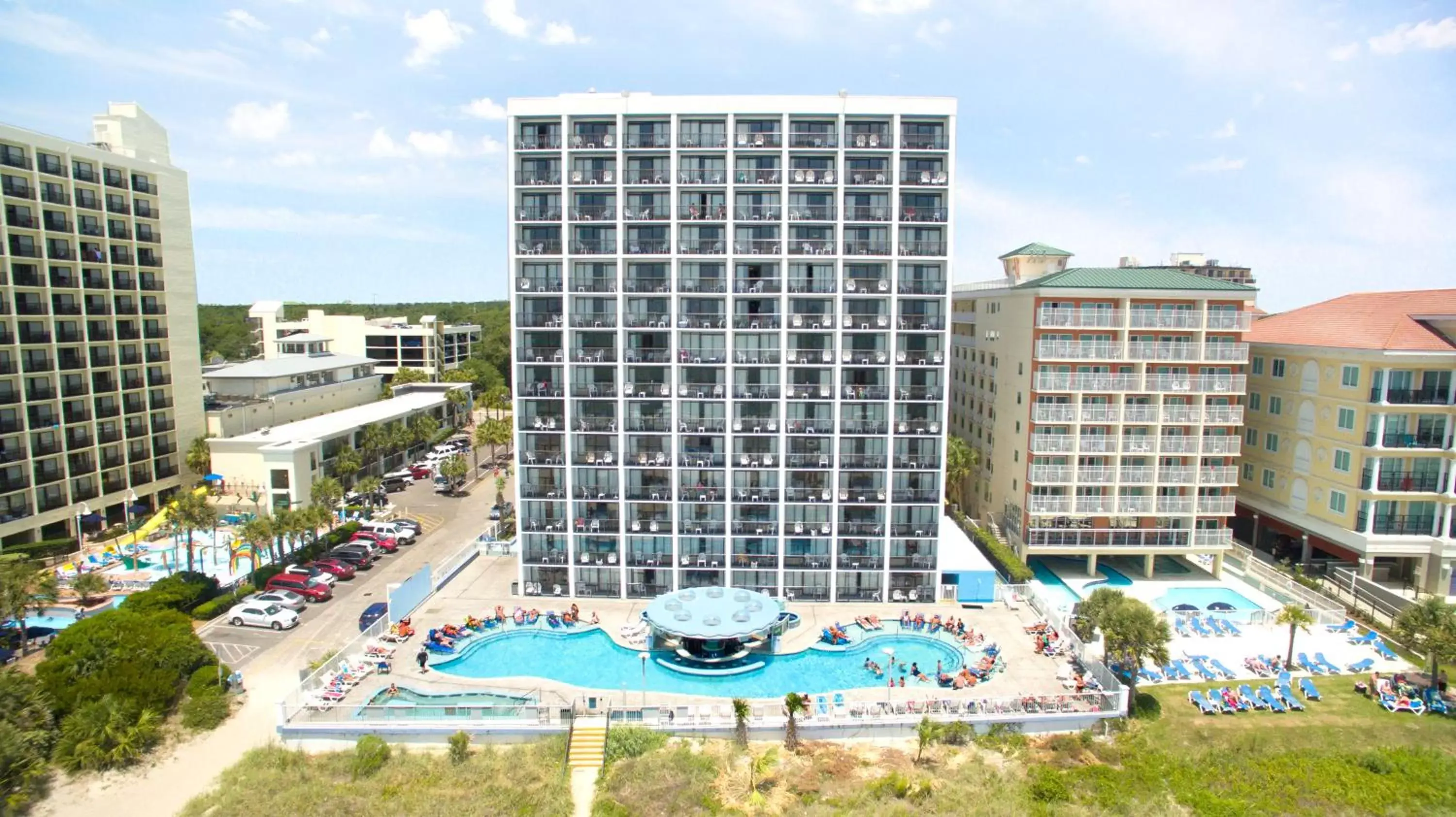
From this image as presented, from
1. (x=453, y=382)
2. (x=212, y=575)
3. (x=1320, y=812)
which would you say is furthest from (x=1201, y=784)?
(x=453, y=382)

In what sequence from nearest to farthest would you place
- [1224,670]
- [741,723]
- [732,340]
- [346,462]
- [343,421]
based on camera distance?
[741,723]
[1224,670]
[732,340]
[346,462]
[343,421]

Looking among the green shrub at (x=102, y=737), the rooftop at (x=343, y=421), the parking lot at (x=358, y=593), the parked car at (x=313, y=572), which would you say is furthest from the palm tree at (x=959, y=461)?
the rooftop at (x=343, y=421)

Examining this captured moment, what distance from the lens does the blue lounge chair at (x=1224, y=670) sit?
44.7 m

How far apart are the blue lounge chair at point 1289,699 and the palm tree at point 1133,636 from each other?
7.39 m

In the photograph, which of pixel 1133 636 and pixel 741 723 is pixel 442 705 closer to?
pixel 741 723

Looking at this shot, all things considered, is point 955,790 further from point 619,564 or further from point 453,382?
point 453,382

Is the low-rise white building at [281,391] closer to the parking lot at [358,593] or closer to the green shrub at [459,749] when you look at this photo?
the parking lot at [358,593]

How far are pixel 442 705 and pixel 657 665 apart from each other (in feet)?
39.1

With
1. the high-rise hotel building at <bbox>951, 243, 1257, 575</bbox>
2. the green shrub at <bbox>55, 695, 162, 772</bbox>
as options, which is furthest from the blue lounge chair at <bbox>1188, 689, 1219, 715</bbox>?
the green shrub at <bbox>55, 695, 162, 772</bbox>

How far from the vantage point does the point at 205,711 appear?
39.5m

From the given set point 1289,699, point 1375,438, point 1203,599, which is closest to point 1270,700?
point 1289,699

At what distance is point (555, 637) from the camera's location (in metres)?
49.1

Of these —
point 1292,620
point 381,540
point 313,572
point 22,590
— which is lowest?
point 313,572

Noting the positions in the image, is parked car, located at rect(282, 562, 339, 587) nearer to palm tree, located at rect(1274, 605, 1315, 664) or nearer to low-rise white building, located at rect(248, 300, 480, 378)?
palm tree, located at rect(1274, 605, 1315, 664)
